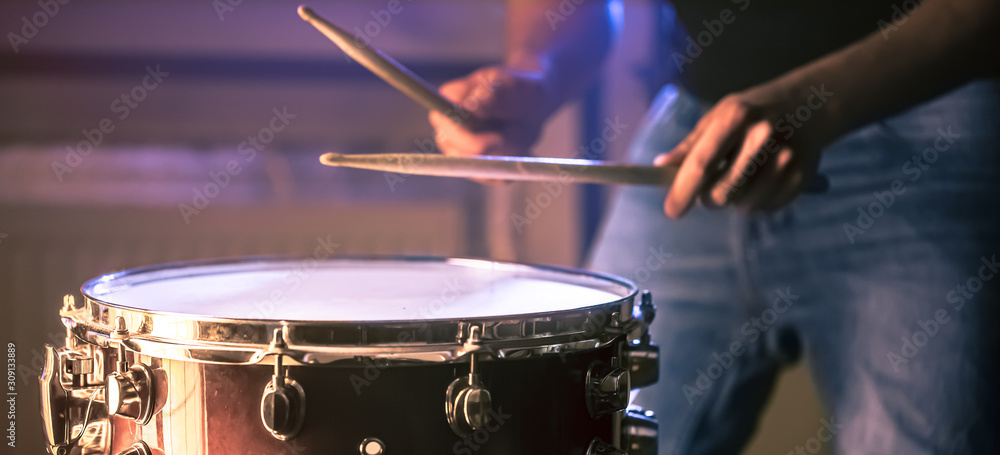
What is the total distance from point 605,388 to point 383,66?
1.23 feet

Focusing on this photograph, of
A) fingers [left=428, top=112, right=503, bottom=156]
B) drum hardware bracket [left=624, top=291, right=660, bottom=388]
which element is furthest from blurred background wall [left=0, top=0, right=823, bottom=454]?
drum hardware bracket [left=624, top=291, right=660, bottom=388]

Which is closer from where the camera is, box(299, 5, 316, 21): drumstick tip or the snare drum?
the snare drum

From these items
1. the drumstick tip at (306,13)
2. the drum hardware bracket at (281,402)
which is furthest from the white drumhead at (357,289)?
the drumstick tip at (306,13)

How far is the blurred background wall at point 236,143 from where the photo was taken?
1.57 m

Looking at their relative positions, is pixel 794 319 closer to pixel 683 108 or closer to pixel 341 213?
pixel 683 108

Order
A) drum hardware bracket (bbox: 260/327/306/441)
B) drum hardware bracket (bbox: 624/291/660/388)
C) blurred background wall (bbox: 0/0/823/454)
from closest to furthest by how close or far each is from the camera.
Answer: drum hardware bracket (bbox: 260/327/306/441), drum hardware bracket (bbox: 624/291/660/388), blurred background wall (bbox: 0/0/823/454)

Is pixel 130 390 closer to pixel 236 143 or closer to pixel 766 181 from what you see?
pixel 766 181

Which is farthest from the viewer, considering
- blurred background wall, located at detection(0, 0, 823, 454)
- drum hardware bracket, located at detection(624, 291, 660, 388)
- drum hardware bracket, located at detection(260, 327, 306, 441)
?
blurred background wall, located at detection(0, 0, 823, 454)

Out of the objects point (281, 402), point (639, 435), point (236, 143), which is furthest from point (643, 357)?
point (236, 143)

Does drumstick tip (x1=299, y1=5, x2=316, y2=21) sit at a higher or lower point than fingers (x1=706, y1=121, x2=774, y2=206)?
higher

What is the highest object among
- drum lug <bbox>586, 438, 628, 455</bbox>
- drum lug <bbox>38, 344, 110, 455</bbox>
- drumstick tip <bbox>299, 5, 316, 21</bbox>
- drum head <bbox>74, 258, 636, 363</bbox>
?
drumstick tip <bbox>299, 5, 316, 21</bbox>

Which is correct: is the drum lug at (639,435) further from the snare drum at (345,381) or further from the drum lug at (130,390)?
the drum lug at (130,390)

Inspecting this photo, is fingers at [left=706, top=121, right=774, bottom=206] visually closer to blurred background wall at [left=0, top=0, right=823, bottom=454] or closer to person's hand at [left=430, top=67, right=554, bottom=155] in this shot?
person's hand at [left=430, top=67, right=554, bottom=155]

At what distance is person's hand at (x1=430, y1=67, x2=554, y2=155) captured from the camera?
0.90 meters
